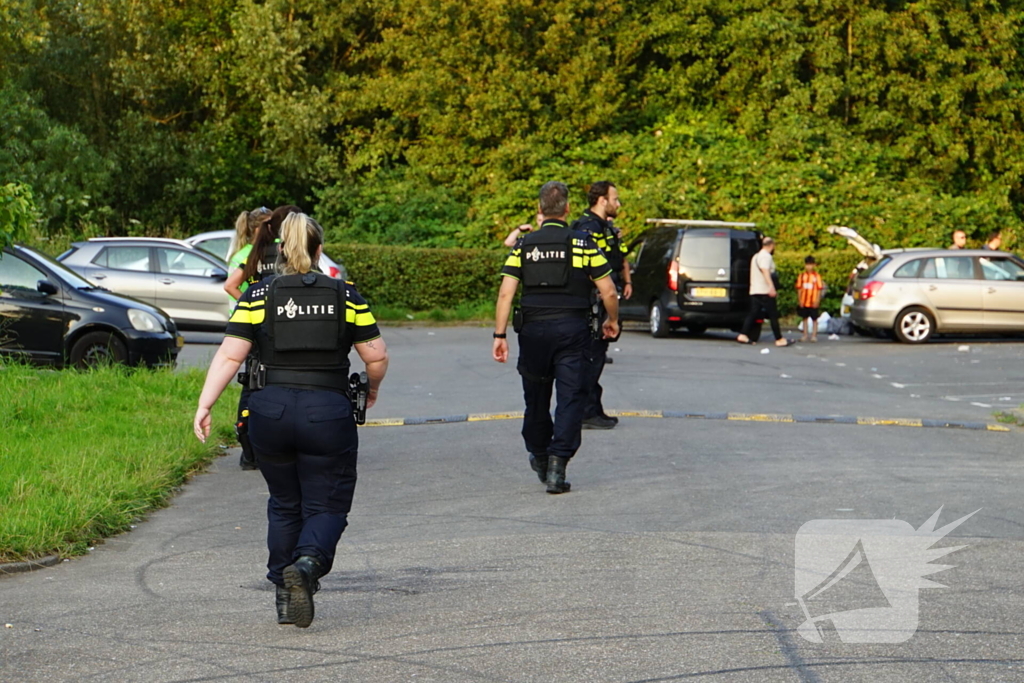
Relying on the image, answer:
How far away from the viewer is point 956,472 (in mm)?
9867

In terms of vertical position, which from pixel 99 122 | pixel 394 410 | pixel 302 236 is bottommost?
pixel 394 410

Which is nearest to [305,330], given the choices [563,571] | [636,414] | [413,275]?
[563,571]

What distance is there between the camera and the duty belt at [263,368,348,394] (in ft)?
19.7

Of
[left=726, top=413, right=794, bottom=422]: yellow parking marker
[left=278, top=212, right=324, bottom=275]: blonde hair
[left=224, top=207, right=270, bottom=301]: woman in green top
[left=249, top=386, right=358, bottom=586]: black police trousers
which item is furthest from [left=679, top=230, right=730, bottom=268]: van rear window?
[left=249, top=386, right=358, bottom=586]: black police trousers

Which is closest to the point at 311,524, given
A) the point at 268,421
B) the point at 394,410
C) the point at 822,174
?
the point at 268,421

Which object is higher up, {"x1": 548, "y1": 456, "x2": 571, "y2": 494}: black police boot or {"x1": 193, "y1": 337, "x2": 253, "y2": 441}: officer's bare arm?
{"x1": 193, "y1": 337, "x2": 253, "y2": 441}: officer's bare arm

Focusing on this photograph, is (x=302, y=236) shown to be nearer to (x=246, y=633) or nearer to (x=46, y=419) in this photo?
(x=246, y=633)

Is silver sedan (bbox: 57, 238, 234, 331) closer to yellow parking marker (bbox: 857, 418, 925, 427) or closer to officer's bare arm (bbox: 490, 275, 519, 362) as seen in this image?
yellow parking marker (bbox: 857, 418, 925, 427)

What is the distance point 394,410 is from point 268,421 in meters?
7.59

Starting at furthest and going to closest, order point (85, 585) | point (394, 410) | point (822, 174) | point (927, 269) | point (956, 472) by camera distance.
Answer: point (822, 174) → point (927, 269) → point (394, 410) → point (956, 472) → point (85, 585)

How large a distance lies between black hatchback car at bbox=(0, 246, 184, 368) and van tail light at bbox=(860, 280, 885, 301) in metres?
12.3

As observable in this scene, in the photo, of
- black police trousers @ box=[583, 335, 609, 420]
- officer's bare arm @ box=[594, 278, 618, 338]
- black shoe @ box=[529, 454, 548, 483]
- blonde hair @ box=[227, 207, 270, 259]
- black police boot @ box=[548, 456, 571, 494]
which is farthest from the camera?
blonde hair @ box=[227, 207, 270, 259]

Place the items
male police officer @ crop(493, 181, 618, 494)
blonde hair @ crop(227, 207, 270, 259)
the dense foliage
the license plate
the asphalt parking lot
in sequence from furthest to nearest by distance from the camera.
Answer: the dense foliage
the license plate
blonde hair @ crop(227, 207, 270, 259)
male police officer @ crop(493, 181, 618, 494)
the asphalt parking lot

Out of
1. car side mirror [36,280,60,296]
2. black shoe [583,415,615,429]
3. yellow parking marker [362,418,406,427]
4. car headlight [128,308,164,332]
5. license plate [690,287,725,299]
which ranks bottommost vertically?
yellow parking marker [362,418,406,427]
